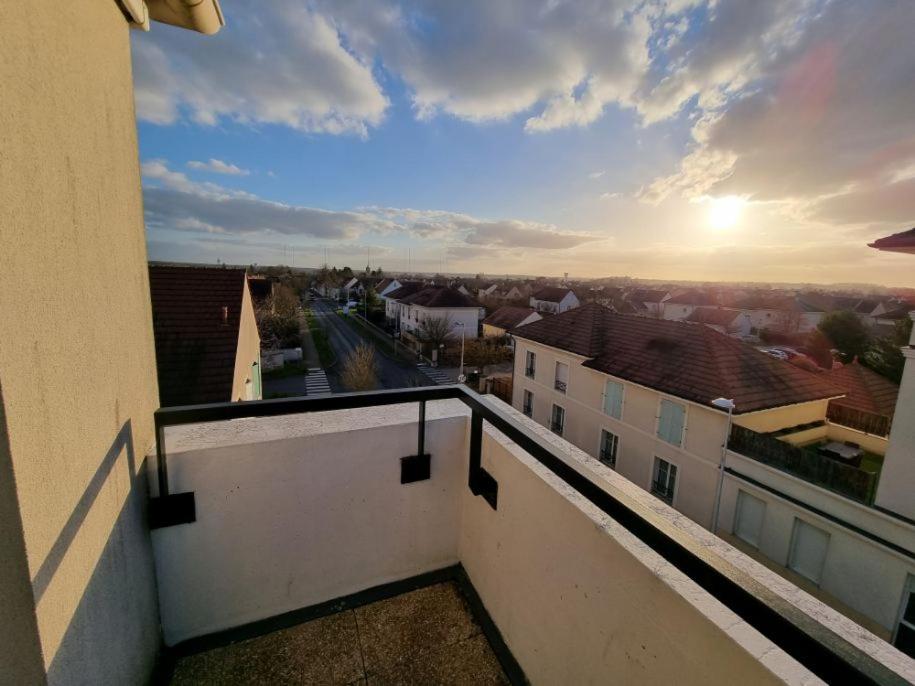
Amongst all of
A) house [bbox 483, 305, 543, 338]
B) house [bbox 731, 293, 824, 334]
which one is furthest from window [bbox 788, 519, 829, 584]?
house [bbox 731, 293, 824, 334]

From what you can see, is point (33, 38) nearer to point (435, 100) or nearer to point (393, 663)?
point (393, 663)

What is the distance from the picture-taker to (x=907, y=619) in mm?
6094

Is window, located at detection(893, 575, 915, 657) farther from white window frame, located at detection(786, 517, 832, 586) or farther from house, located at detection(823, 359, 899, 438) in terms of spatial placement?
house, located at detection(823, 359, 899, 438)

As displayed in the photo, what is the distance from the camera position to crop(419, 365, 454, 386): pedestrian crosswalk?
859 inches

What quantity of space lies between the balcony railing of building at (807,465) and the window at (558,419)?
5460 millimetres

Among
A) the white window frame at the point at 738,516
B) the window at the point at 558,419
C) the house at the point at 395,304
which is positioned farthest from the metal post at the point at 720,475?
the house at the point at 395,304

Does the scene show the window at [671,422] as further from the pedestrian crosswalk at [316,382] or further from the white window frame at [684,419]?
the pedestrian crosswalk at [316,382]

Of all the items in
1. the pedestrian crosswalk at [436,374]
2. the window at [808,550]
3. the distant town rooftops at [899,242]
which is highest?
the distant town rooftops at [899,242]

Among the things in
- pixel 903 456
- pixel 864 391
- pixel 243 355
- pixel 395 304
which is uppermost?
pixel 243 355

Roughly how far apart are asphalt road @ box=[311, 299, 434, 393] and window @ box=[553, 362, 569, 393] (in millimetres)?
4720

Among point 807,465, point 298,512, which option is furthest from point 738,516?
point 298,512

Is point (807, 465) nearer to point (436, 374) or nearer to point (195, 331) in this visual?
point (195, 331)

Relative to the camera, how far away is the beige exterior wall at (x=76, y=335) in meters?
0.84

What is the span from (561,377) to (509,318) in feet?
53.9
